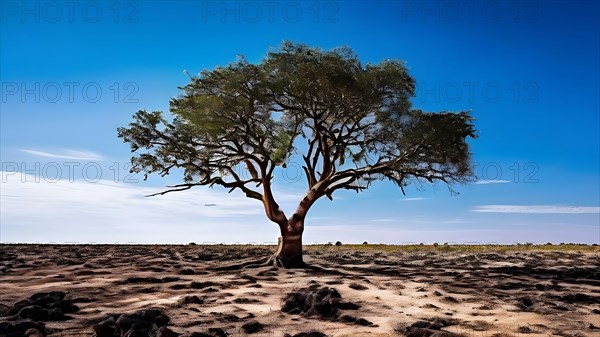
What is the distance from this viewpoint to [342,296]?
13648 mm

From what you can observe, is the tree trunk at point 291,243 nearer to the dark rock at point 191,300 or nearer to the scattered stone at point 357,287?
the scattered stone at point 357,287

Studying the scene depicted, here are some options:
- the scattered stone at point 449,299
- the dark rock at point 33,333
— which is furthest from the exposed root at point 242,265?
the dark rock at point 33,333

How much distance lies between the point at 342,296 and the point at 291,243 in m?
10.0

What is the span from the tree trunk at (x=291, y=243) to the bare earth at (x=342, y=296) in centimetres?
186

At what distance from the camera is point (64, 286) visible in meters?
15.7

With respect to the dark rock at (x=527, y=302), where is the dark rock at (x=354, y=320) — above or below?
above

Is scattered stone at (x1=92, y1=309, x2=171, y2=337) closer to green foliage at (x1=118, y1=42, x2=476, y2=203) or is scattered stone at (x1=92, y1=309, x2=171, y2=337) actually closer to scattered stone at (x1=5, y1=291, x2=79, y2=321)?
scattered stone at (x1=5, y1=291, x2=79, y2=321)

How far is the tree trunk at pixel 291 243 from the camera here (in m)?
23.3

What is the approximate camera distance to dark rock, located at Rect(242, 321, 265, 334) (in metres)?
9.28

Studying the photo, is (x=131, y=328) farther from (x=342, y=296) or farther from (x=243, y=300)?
(x=342, y=296)

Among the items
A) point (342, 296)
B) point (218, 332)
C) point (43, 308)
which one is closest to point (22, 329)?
point (43, 308)

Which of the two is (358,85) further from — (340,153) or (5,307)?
(5,307)

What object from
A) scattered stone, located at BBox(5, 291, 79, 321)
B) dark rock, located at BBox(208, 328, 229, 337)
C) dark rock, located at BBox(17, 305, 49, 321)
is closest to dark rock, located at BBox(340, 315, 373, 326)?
dark rock, located at BBox(208, 328, 229, 337)

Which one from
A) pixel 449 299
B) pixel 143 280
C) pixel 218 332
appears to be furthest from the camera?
pixel 143 280
